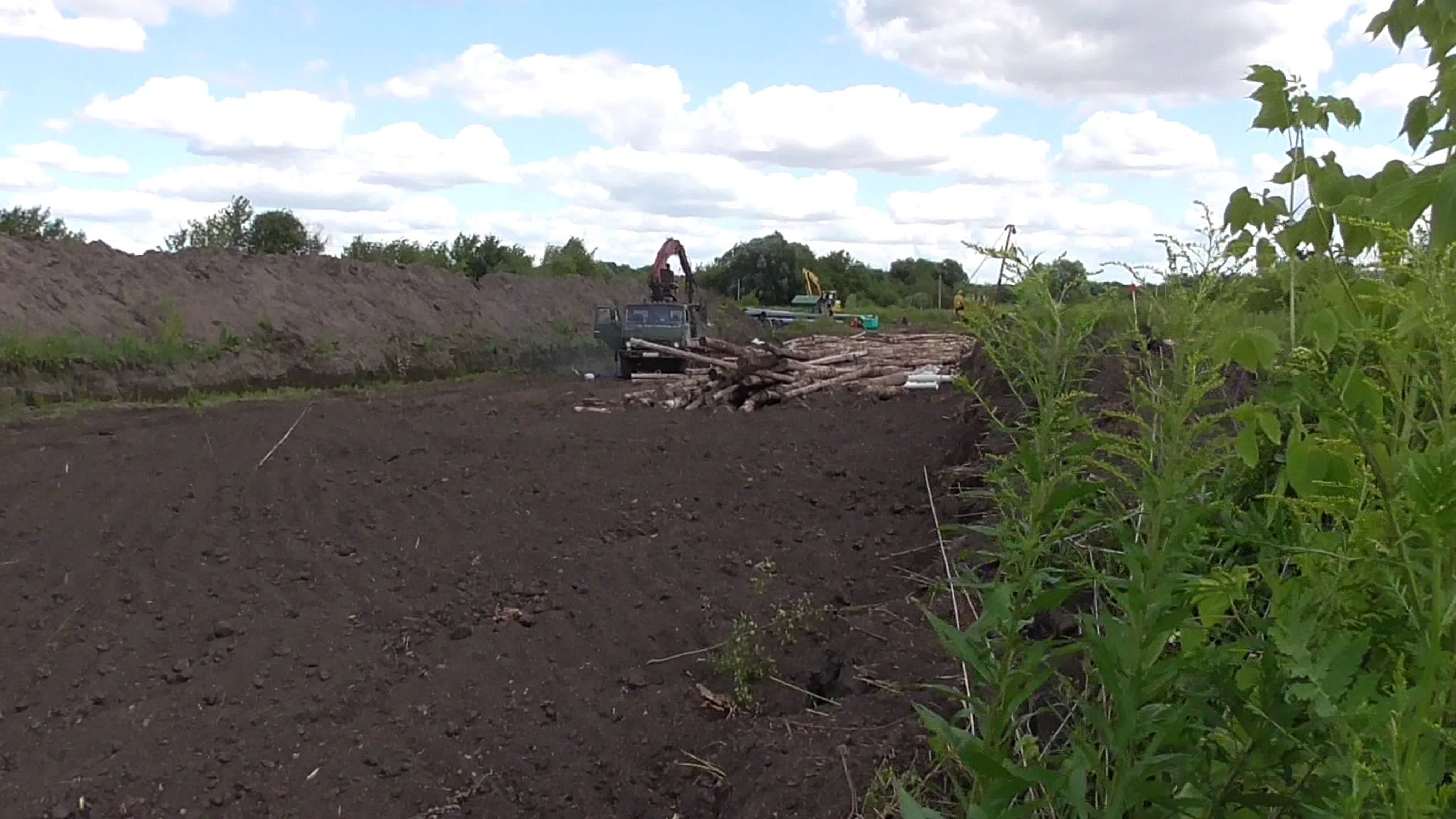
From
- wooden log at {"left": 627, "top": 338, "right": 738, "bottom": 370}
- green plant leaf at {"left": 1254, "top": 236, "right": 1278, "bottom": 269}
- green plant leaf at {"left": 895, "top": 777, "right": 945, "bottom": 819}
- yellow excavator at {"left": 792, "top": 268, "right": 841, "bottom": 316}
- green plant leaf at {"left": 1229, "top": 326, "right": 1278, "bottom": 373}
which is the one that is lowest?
wooden log at {"left": 627, "top": 338, "right": 738, "bottom": 370}

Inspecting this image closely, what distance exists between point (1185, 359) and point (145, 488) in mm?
9617

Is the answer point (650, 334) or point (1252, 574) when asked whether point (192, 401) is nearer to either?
point (650, 334)

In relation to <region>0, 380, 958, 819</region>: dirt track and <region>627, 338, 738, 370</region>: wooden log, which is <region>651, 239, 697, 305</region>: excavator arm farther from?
<region>0, 380, 958, 819</region>: dirt track

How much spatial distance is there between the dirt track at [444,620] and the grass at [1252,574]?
5.20 ft

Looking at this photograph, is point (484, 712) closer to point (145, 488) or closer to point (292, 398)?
point (145, 488)

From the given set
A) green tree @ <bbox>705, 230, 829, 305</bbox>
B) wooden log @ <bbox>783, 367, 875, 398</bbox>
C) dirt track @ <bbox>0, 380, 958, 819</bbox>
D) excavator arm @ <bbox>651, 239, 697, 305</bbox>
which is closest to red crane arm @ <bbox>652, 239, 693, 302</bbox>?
excavator arm @ <bbox>651, 239, 697, 305</bbox>

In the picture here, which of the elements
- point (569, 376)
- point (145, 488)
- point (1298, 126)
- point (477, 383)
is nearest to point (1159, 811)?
point (1298, 126)

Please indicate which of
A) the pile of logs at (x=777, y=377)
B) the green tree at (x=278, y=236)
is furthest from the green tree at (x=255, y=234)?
the pile of logs at (x=777, y=377)

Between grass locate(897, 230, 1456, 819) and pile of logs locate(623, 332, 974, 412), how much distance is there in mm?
14076

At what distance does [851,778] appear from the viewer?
4.22 m

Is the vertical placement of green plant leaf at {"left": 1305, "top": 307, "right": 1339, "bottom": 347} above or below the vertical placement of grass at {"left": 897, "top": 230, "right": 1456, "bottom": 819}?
above

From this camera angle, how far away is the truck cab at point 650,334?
2556 cm

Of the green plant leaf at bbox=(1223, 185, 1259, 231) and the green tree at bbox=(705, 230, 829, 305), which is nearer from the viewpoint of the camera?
the green plant leaf at bbox=(1223, 185, 1259, 231)

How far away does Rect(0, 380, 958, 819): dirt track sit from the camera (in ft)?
18.0
